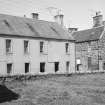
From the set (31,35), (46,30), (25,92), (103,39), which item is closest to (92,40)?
(103,39)

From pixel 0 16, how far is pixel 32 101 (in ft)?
61.3

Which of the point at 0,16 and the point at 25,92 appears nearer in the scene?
the point at 25,92

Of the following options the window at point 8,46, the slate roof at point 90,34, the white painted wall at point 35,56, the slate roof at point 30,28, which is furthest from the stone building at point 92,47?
the window at point 8,46

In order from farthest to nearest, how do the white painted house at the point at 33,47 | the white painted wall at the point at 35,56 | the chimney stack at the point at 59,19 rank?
the chimney stack at the point at 59,19, the white painted house at the point at 33,47, the white painted wall at the point at 35,56

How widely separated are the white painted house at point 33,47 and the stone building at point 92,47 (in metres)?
5.13

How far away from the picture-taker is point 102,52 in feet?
111

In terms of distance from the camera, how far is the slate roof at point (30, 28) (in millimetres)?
25941

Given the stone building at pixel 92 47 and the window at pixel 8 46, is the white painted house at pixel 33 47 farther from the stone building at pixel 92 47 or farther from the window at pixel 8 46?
the stone building at pixel 92 47

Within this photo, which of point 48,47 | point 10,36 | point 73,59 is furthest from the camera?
point 73,59

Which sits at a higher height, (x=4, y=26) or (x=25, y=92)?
(x=4, y=26)

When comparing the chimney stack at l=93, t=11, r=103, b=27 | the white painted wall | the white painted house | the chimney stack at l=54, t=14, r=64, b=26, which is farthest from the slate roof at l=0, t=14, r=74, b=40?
the chimney stack at l=93, t=11, r=103, b=27

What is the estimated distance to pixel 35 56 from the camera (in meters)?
27.3

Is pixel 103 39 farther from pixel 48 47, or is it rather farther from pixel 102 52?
pixel 48 47

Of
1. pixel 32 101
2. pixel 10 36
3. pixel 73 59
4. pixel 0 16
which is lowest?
pixel 32 101
